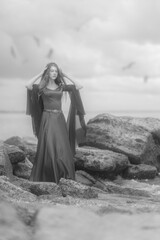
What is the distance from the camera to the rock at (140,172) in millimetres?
14492

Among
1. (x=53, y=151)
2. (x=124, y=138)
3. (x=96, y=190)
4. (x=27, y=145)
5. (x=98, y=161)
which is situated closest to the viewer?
(x=96, y=190)

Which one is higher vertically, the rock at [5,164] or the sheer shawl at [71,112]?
the sheer shawl at [71,112]

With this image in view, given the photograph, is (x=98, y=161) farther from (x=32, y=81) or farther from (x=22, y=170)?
(x=32, y=81)

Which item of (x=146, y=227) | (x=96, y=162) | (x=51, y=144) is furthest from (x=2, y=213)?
(x=96, y=162)

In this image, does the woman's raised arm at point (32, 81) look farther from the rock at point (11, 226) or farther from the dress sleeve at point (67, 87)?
the rock at point (11, 226)

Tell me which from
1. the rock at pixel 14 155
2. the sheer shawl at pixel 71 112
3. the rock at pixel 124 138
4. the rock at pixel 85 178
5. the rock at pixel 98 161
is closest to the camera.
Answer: the sheer shawl at pixel 71 112

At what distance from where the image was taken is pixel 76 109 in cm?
1161

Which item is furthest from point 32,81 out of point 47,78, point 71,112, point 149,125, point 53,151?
point 149,125

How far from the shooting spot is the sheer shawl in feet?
35.6

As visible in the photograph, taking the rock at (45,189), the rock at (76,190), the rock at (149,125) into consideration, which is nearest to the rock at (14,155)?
the rock at (45,189)

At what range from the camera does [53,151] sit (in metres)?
10.5

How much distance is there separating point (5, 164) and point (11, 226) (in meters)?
7.17

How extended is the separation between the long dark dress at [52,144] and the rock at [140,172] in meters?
4.12

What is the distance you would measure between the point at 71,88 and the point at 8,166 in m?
2.39
